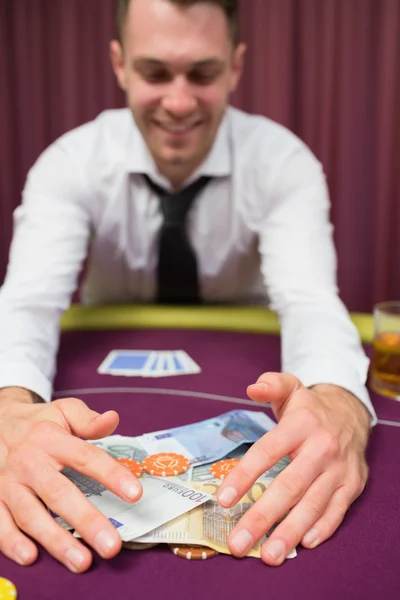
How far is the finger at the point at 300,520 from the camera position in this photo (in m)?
0.73

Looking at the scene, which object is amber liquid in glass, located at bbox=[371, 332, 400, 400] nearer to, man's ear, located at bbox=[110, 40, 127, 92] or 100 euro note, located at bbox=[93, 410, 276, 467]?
100 euro note, located at bbox=[93, 410, 276, 467]

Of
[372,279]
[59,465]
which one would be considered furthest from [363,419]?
[372,279]

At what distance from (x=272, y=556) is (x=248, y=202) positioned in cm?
128

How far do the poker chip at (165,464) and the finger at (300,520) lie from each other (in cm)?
19

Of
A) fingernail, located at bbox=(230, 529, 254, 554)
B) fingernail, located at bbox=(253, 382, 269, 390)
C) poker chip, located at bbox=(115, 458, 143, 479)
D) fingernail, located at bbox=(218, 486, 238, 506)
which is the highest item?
fingernail, located at bbox=(253, 382, 269, 390)

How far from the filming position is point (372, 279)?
3559mm

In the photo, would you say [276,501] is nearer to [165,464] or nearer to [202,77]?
[165,464]

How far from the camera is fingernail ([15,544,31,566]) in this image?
0.72 meters

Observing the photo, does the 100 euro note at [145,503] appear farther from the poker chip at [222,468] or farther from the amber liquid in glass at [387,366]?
the amber liquid in glass at [387,366]

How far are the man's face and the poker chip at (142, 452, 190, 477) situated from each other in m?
0.97

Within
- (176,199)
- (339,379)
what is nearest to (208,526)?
(339,379)

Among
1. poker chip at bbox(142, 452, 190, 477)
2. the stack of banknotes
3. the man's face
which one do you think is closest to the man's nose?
the man's face

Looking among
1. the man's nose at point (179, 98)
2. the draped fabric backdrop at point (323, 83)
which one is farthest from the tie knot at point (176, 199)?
the draped fabric backdrop at point (323, 83)

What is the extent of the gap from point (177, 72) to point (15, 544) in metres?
1.20
